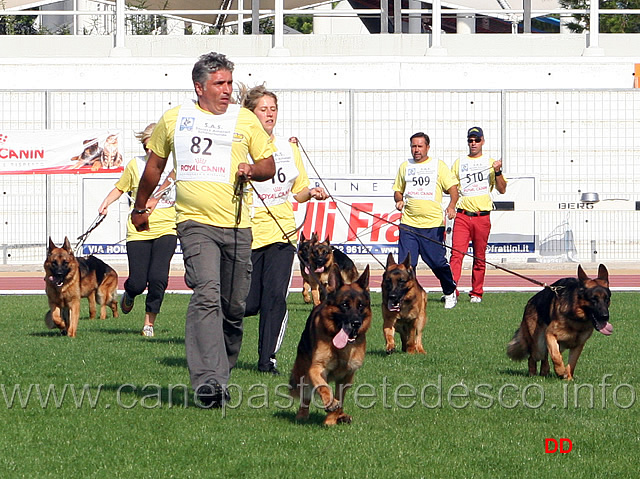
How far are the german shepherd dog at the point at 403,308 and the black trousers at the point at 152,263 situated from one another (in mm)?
2306

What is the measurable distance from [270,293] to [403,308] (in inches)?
67.4

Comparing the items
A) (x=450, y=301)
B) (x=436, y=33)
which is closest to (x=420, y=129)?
(x=436, y=33)

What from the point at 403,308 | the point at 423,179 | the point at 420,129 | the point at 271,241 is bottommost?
the point at 403,308

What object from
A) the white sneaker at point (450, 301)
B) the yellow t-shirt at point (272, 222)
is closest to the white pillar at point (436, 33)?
the white sneaker at point (450, 301)

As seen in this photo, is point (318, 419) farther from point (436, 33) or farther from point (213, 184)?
point (436, 33)

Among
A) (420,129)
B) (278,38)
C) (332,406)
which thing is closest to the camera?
(332,406)

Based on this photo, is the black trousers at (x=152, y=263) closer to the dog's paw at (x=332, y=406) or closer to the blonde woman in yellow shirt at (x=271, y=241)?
the blonde woman in yellow shirt at (x=271, y=241)

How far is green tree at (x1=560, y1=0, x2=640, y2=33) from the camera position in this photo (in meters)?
46.9

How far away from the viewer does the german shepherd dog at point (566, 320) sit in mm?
7820

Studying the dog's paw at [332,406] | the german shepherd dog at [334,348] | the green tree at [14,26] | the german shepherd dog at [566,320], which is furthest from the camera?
the green tree at [14,26]

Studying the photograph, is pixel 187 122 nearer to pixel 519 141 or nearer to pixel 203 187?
pixel 203 187

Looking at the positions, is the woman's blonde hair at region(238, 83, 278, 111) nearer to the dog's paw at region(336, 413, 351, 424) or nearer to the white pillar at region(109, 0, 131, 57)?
the dog's paw at region(336, 413, 351, 424)

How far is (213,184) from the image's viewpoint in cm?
672

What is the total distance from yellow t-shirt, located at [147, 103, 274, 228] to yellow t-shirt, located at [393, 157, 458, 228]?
6811mm
